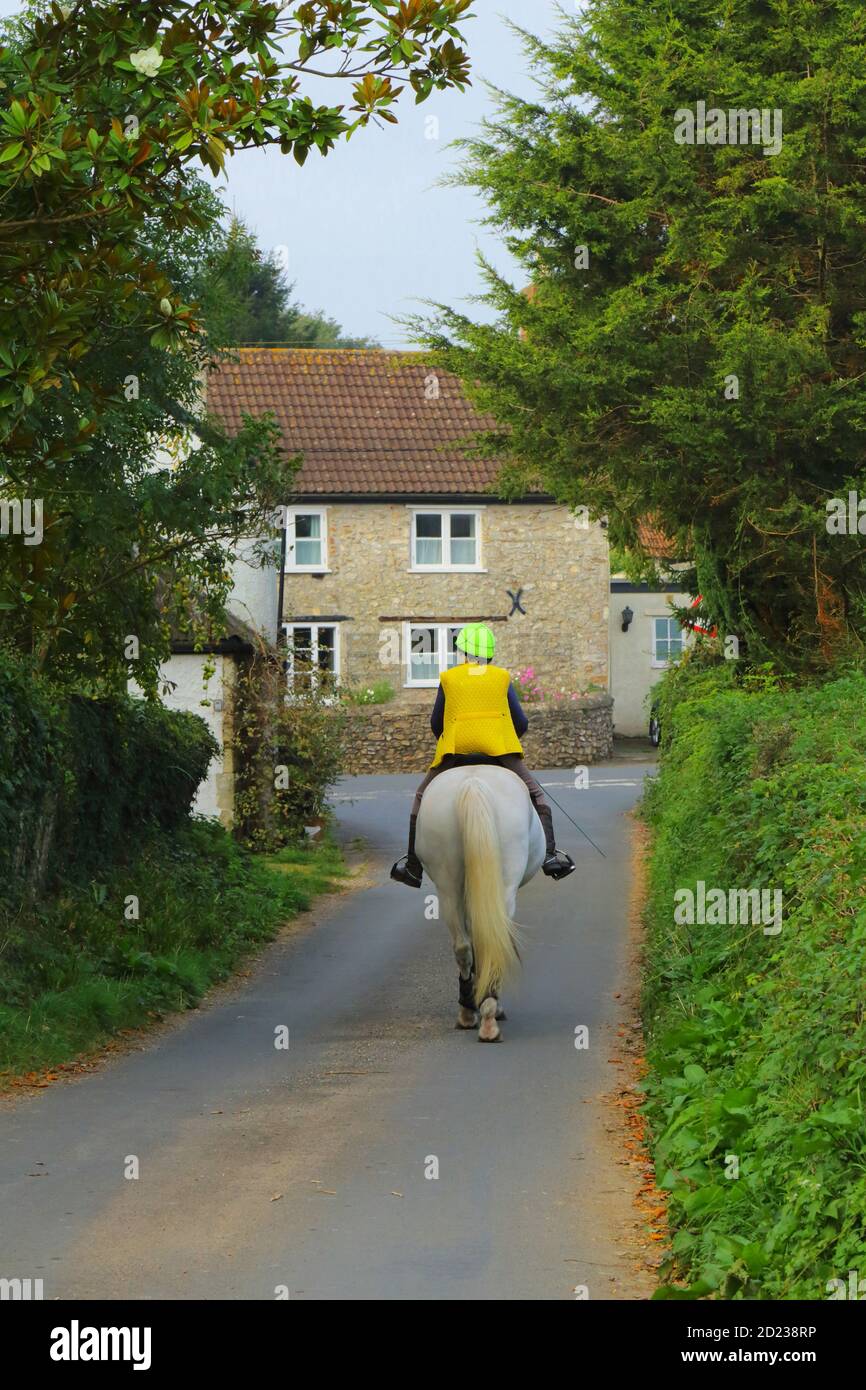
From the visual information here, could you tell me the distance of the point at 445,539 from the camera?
1908 inches

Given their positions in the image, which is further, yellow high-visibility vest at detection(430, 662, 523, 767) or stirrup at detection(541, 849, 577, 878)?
stirrup at detection(541, 849, 577, 878)

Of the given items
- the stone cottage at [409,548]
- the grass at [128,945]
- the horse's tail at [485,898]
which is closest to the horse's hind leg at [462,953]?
the horse's tail at [485,898]

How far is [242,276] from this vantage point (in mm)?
16766

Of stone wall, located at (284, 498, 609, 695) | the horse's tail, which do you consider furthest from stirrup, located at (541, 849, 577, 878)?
stone wall, located at (284, 498, 609, 695)

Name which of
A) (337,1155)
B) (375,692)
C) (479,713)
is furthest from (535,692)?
(337,1155)

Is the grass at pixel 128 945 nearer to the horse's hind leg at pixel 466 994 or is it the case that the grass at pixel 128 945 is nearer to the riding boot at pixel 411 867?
the riding boot at pixel 411 867

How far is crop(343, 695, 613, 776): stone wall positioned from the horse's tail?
107 ft

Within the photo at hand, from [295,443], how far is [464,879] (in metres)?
36.3

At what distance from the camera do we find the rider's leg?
41.6 ft

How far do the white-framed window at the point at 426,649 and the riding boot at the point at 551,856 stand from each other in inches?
1379

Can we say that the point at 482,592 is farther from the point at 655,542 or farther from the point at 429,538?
the point at 655,542

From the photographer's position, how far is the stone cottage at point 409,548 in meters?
47.8

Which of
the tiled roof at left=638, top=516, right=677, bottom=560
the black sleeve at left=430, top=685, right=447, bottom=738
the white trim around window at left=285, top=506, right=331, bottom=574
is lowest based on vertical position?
the black sleeve at left=430, top=685, right=447, bottom=738

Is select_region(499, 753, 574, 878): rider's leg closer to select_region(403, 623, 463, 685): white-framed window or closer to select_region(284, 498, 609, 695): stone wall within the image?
select_region(284, 498, 609, 695): stone wall
